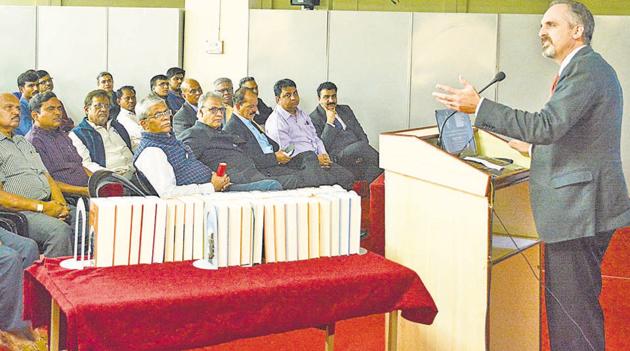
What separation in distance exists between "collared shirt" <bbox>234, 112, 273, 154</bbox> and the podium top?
2.56m

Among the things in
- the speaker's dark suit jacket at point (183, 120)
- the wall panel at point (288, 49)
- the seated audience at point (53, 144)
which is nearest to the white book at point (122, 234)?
the seated audience at point (53, 144)

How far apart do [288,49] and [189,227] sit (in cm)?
533

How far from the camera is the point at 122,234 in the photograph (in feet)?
7.91

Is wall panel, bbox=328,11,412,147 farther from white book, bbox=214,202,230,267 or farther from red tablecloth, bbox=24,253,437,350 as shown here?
white book, bbox=214,202,230,267

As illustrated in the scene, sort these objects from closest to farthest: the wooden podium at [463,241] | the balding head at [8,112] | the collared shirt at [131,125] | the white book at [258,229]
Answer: the white book at [258,229] < the wooden podium at [463,241] < the balding head at [8,112] < the collared shirt at [131,125]

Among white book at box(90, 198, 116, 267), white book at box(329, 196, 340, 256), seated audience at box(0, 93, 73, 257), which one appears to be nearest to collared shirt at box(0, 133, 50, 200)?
seated audience at box(0, 93, 73, 257)

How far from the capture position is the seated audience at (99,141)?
5.33m

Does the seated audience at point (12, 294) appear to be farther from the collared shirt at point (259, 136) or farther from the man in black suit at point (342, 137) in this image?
the man in black suit at point (342, 137)

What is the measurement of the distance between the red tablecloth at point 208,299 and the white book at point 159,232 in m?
0.03

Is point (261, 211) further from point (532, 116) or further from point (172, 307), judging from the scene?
point (532, 116)

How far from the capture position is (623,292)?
4.32 metres

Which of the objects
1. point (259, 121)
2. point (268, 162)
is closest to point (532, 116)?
point (268, 162)

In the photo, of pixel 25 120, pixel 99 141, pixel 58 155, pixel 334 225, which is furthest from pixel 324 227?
pixel 25 120

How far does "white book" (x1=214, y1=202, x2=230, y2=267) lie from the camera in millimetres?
2475
